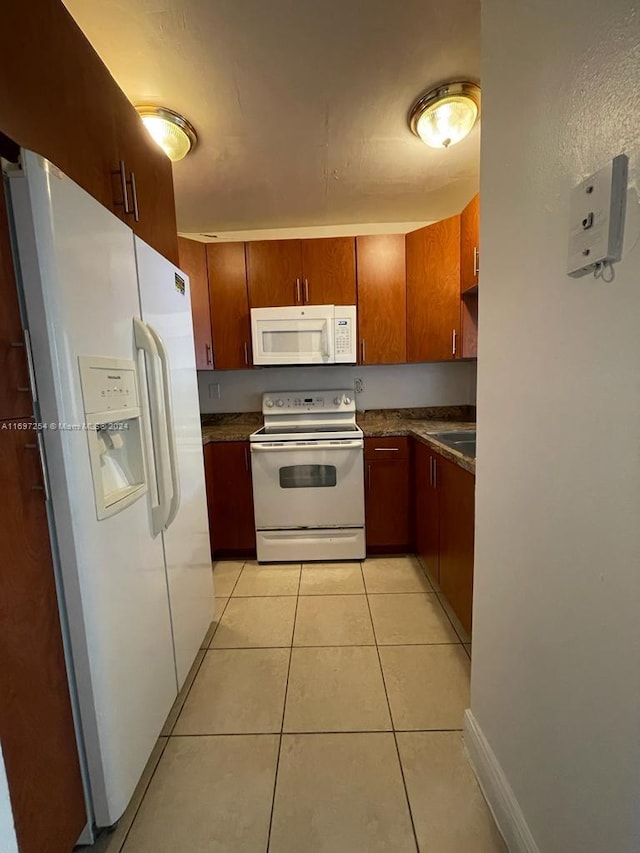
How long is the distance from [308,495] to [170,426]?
1.28 metres

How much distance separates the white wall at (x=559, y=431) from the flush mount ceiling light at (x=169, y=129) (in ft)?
4.21

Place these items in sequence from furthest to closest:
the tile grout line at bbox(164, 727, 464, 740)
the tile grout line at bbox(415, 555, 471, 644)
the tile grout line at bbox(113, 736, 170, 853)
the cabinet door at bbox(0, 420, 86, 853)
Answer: the tile grout line at bbox(415, 555, 471, 644), the tile grout line at bbox(164, 727, 464, 740), the tile grout line at bbox(113, 736, 170, 853), the cabinet door at bbox(0, 420, 86, 853)

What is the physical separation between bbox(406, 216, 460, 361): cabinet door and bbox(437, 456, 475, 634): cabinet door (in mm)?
981

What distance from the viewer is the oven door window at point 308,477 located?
2309 millimetres

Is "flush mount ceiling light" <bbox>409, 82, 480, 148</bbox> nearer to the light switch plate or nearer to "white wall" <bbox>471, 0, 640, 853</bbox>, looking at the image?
"white wall" <bbox>471, 0, 640, 853</bbox>

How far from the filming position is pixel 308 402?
273cm

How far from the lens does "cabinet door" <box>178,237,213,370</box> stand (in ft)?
7.77

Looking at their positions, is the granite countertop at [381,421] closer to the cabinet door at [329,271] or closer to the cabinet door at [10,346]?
the cabinet door at [329,271]

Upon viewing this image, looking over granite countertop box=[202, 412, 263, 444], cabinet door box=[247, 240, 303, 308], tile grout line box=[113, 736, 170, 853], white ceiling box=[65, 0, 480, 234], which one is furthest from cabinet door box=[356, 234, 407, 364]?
tile grout line box=[113, 736, 170, 853]

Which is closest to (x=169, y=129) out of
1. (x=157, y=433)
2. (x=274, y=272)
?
(x=274, y=272)

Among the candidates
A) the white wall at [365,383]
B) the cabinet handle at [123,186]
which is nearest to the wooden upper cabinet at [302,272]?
the white wall at [365,383]

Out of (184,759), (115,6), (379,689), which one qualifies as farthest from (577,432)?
(115,6)

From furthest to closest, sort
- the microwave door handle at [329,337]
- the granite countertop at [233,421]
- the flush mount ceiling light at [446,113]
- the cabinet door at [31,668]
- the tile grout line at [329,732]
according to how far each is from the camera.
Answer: the granite countertop at [233,421] < the microwave door handle at [329,337] < the flush mount ceiling light at [446,113] < the tile grout line at [329,732] < the cabinet door at [31,668]

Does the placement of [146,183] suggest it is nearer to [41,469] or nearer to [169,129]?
[169,129]
